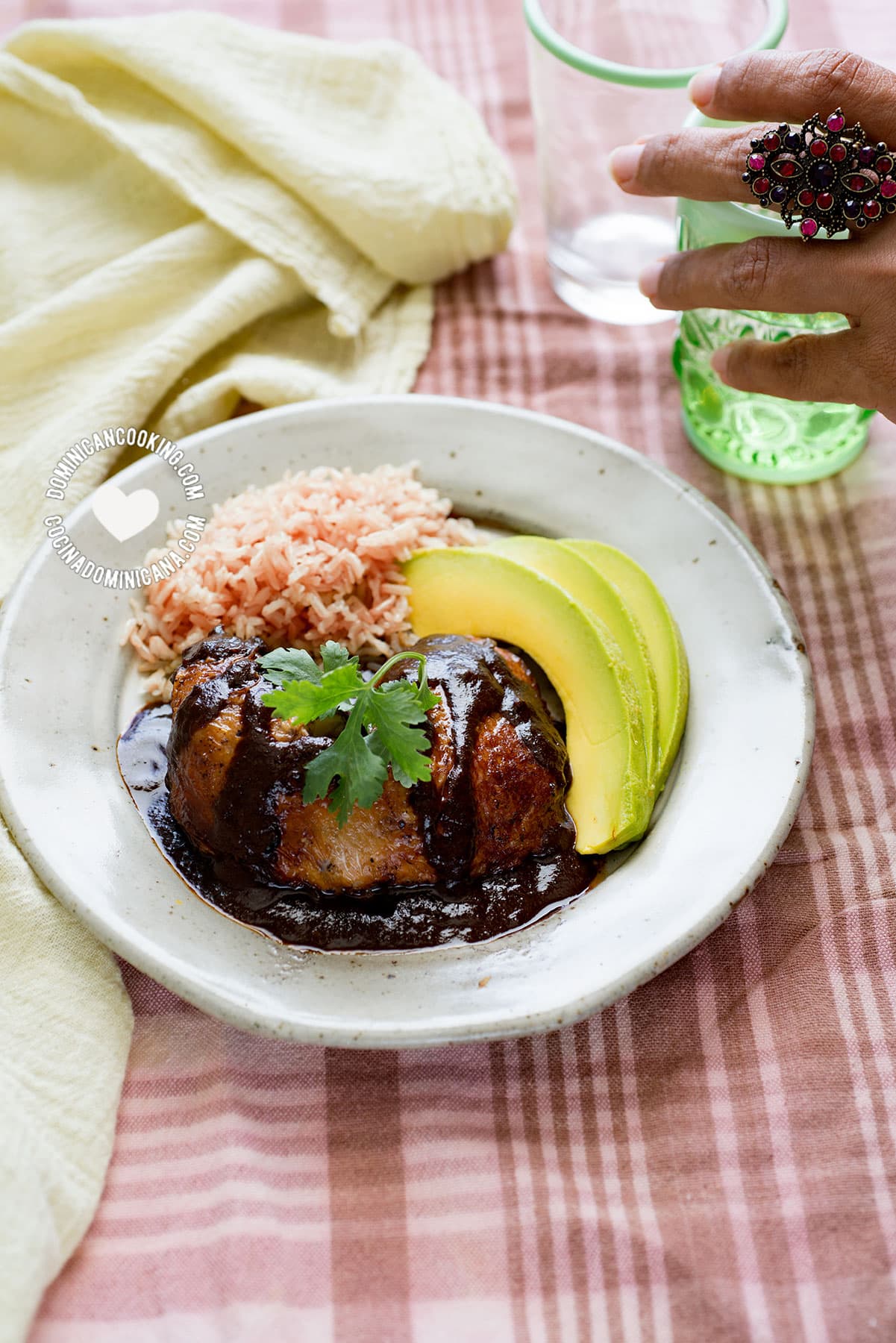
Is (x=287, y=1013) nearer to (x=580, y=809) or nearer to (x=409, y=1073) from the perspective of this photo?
(x=409, y=1073)

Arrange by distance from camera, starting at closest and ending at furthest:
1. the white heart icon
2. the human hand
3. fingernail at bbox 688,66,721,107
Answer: the human hand < fingernail at bbox 688,66,721,107 < the white heart icon

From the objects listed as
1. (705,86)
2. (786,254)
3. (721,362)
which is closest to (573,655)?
(721,362)

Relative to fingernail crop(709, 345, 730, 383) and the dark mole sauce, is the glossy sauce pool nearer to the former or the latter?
the dark mole sauce

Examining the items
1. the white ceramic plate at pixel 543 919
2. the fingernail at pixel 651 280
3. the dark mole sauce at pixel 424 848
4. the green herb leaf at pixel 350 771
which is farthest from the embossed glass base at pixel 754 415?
the green herb leaf at pixel 350 771

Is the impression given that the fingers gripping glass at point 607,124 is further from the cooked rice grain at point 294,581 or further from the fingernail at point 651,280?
the cooked rice grain at point 294,581

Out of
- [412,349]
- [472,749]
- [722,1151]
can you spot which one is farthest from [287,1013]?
[412,349]

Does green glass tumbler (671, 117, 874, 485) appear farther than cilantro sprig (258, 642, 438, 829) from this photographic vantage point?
Yes

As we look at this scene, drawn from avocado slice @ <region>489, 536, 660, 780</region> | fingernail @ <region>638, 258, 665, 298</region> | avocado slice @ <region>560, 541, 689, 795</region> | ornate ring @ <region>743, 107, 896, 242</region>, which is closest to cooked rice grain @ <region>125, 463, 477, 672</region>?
avocado slice @ <region>489, 536, 660, 780</region>
